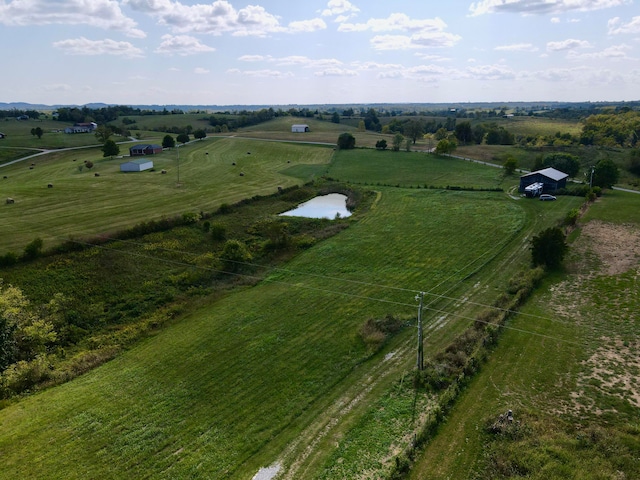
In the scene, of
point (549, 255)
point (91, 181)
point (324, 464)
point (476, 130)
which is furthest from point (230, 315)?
point (476, 130)

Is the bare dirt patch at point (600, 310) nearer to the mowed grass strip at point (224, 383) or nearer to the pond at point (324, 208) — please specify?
the mowed grass strip at point (224, 383)

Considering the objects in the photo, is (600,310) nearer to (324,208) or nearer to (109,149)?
(324,208)

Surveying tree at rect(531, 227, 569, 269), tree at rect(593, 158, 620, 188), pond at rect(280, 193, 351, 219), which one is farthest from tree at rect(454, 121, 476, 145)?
tree at rect(531, 227, 569, 269)

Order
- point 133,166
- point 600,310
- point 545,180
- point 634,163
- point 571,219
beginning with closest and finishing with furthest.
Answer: point 600,310
point 571,219
point 545,180
point 133,166
point 634,163

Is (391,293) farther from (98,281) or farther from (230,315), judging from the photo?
(98,281)

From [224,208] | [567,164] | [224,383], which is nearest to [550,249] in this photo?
[224,383]

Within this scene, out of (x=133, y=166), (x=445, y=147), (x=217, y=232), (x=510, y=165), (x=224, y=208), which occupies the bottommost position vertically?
(x=217, y=232)

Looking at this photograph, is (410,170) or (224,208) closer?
(224,208)

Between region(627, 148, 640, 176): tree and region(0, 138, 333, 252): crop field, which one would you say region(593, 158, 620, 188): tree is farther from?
region(0, 138, 333, 252): crop field
